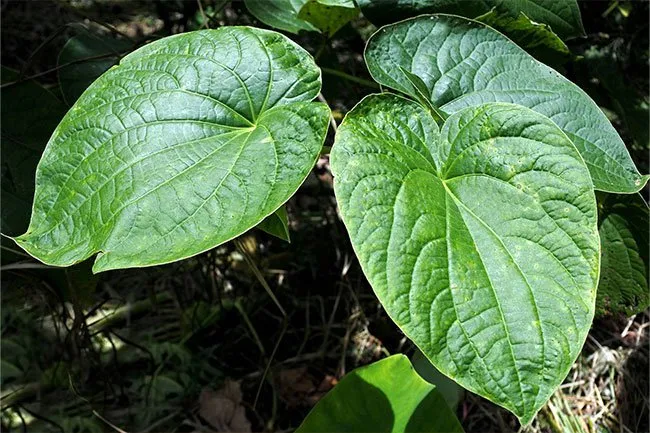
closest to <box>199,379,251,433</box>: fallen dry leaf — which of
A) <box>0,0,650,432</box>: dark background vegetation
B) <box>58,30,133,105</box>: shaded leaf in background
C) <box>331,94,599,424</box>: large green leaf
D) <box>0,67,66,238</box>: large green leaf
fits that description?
<box>0,0,650,432</box>: dark background vegetation

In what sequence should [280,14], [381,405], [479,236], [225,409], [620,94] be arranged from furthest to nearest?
1. [620,94]
2. [225,409]
3. [280,14]
4. [381,405]
5. [479,236]

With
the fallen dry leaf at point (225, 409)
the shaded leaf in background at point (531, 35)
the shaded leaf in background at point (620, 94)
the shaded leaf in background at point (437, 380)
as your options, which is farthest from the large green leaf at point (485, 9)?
→ the fallen dry leaf at point (225, 409)

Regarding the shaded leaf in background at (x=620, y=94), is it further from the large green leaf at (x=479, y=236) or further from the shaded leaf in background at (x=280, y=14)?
the large green leaf at (x=479, y=236)

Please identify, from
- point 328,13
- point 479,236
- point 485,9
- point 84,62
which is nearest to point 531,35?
point 485,9

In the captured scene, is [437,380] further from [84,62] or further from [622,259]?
[84,62]

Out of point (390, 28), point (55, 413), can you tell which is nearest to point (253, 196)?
point (390, 28)

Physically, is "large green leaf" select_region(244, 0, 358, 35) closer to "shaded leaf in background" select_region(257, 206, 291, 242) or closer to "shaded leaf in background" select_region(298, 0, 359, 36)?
"shaded leaf in background" select_region(298, 0, 359, 36)
